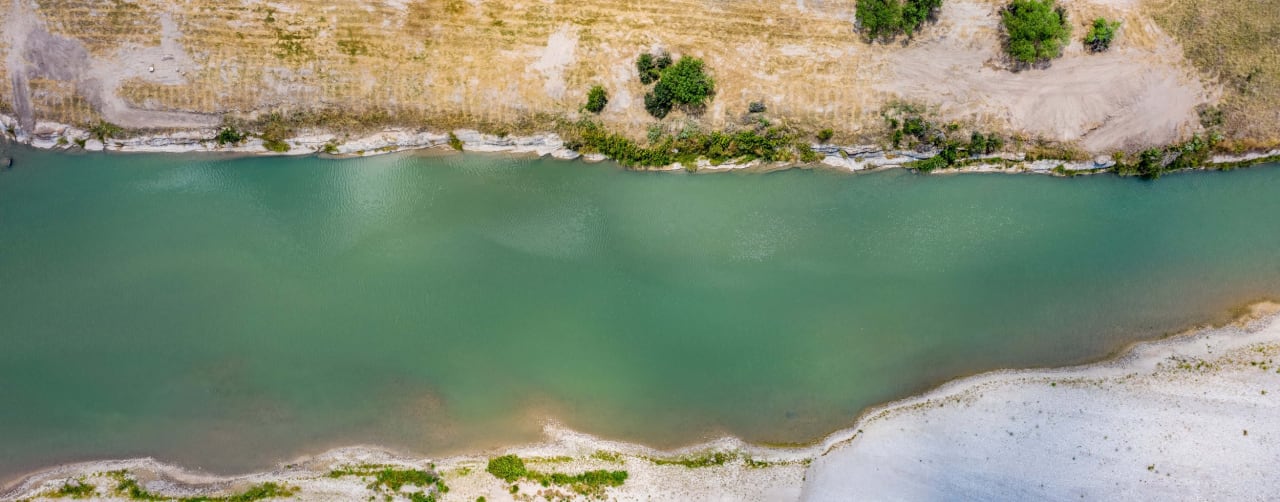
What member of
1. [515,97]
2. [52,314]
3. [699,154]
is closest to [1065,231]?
[699,154]

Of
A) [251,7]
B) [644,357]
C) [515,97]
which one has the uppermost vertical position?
[251,7]

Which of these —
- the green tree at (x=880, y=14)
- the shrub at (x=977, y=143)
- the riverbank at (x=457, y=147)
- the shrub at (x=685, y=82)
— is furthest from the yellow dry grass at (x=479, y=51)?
the shrub at (x=977, y=143)

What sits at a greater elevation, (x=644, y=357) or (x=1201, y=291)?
(x=1201, y=291)

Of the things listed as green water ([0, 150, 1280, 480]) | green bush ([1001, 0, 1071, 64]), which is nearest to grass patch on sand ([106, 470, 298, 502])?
green water ([0, 150, 1280, 480])

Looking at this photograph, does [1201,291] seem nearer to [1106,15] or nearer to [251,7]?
[1106,15]

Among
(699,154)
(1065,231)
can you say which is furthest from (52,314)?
(1065,231)

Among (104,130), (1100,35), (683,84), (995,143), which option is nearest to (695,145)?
(683,84)
